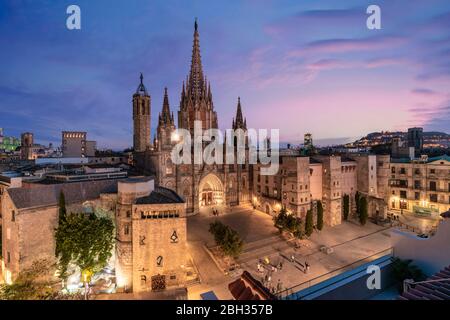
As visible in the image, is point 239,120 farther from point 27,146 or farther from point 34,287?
point 27,146

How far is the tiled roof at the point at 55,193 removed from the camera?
73.4 ft

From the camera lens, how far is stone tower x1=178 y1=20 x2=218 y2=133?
49312 mm

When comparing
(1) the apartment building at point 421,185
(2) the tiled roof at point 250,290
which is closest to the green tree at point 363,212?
(1) the apartment building at point 421,185

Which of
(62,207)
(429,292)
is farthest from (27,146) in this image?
(429,292)

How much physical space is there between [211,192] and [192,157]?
7.95 m

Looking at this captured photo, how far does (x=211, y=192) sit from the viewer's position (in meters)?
46.2

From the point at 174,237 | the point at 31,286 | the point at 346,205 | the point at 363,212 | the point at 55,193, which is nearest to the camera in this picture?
the point at 31,286

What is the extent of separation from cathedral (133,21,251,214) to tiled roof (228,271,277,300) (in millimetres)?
30585

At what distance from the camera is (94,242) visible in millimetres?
21141

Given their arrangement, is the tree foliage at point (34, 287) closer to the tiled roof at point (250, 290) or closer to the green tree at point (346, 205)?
the tiled roof at point (250, 290)

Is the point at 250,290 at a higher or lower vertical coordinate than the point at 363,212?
higher
